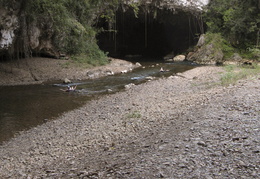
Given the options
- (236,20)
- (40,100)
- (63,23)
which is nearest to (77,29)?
(63,23)

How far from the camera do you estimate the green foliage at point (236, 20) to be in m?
20.8

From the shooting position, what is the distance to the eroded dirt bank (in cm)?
337

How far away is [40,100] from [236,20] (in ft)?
62.7

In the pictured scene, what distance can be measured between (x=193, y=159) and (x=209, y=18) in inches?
1043

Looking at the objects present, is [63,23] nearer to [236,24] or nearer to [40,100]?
[40,100]

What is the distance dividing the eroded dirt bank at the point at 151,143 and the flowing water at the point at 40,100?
0.70 metres

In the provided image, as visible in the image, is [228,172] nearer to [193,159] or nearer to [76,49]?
[193,159]

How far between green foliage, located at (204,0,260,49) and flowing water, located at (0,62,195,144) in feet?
40.0

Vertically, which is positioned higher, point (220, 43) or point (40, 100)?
point (220, 43)

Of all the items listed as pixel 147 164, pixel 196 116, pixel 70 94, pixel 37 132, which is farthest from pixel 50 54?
pixel 147 164

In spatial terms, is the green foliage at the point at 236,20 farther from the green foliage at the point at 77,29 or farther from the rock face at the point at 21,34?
the rock face at the point at 21,34

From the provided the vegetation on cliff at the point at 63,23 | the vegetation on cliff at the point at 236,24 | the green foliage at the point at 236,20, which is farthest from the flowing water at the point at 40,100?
the green foliage at the point at 236,20

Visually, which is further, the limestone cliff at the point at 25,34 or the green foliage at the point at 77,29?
the green foliage at the point at 77,29

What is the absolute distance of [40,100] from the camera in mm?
10094
